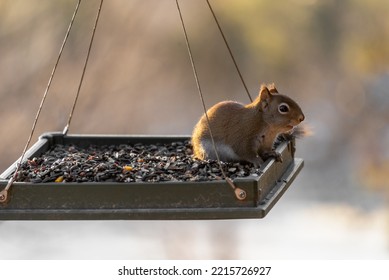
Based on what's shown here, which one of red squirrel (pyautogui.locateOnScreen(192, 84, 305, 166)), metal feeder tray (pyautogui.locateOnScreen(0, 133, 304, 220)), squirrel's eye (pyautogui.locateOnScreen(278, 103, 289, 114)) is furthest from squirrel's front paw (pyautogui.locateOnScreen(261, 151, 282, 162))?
metal feeder tray (pyautogui.locateOnScreen(0, 133, 304, 220))

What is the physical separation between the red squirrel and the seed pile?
0.07 m

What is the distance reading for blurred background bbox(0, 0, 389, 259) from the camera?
5.64 m

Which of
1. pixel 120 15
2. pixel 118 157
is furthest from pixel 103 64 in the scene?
pixel 118 157

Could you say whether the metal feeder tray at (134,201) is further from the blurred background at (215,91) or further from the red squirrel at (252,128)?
the blurred background at (215,91)

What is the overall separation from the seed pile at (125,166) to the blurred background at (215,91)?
1.10 meters

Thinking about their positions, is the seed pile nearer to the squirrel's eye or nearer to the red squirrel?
the red squirrel

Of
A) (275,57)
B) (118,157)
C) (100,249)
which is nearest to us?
(118,157)

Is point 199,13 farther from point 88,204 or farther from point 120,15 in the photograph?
point 88,204

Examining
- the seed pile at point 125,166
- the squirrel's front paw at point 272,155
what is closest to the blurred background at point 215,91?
the seed pile at point 125,166

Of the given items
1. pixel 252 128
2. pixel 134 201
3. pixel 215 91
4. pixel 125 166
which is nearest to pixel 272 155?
pixel 252 128

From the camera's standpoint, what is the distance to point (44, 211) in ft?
11.3

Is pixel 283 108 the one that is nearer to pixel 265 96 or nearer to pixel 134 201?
pixel 265 96

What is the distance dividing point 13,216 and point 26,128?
2348mm

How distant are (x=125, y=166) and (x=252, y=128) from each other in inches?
22.3
